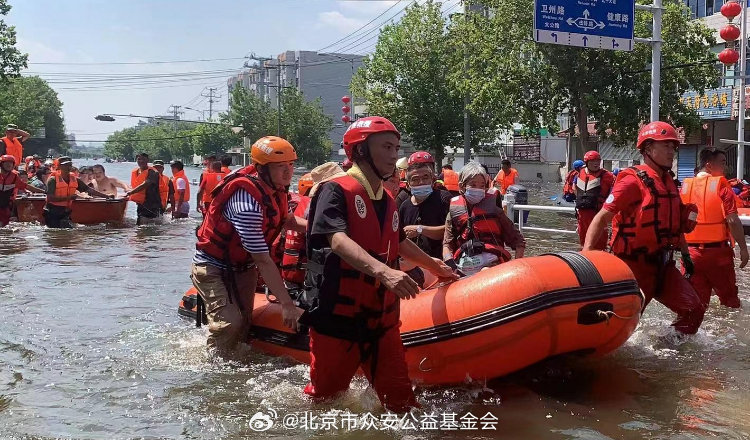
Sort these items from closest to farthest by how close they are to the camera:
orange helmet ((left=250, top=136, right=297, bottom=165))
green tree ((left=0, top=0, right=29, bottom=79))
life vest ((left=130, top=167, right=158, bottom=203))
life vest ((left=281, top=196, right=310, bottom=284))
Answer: orange helmet ((left=250, top=136, right=297, bottom=165)) → life vest ((left=281, top=196, right=310, bottom=284)) → life vest ((left=130, top=167, right=158, bottom=203)) → green tree ((left=0, top=0, right=29, bottom=79))

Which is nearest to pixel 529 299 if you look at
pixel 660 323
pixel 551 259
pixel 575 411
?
pixel 551 259

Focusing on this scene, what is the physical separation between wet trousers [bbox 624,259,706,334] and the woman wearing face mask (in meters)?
0.89

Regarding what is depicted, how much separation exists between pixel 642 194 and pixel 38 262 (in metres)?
9.47

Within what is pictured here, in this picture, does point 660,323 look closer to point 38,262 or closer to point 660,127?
point 660,127

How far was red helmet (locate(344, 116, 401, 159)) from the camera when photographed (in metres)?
4.00

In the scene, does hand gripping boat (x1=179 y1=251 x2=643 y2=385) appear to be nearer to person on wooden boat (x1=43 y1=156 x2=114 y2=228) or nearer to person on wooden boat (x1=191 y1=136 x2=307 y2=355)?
person on wooden boat (x1=191 y1=136 x2=307 y2=355)

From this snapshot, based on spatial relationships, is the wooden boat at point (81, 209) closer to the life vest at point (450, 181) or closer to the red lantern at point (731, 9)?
the life vest at point (450, 181)

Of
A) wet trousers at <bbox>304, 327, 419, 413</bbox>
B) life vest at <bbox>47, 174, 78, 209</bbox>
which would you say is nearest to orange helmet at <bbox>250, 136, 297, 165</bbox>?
wet trousers at <bbox>304, 327, 419, 413</bbox>

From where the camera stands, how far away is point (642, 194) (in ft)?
18.5

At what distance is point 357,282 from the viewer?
4000 millimetres

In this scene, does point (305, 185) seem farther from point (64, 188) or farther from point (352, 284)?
point (64, 188)

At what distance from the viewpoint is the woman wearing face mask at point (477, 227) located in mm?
6000

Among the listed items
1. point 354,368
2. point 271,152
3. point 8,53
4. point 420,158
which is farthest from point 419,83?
point 354,368

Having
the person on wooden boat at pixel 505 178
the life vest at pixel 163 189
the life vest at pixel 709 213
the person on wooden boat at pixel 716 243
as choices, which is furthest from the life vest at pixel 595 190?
the life vest at pixel 163 189
